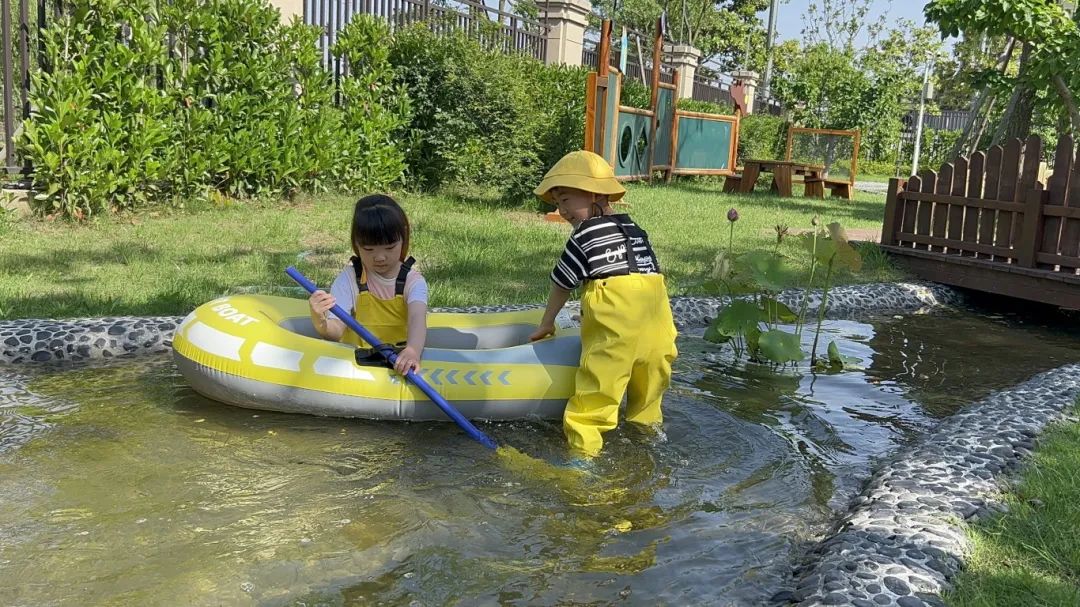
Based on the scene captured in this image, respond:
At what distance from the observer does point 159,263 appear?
6.46m

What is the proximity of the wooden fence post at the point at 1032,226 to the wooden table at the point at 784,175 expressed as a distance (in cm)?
865

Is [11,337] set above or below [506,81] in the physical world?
below

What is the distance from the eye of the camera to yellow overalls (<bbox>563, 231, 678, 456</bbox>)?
357 cm

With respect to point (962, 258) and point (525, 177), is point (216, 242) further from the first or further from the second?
point (962, 258)

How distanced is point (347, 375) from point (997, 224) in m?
5.72

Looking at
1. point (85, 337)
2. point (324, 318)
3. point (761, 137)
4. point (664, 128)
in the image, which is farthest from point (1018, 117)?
point (761, 137)

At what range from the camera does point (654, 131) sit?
1440 centimetres

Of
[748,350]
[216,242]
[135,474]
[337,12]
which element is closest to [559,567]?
[135,474]

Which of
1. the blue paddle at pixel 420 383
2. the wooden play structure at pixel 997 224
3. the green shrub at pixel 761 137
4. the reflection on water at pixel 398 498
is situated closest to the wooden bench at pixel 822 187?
the green shrub at pixel 761 137

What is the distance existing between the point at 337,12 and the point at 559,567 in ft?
31.6

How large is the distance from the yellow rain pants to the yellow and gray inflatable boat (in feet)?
0.86

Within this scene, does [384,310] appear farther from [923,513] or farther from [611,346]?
[923,513]

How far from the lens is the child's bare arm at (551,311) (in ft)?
Answer: 12.8

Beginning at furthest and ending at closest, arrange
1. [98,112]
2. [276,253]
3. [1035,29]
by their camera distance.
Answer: [1035,29]
[98,112]
[276,253]
